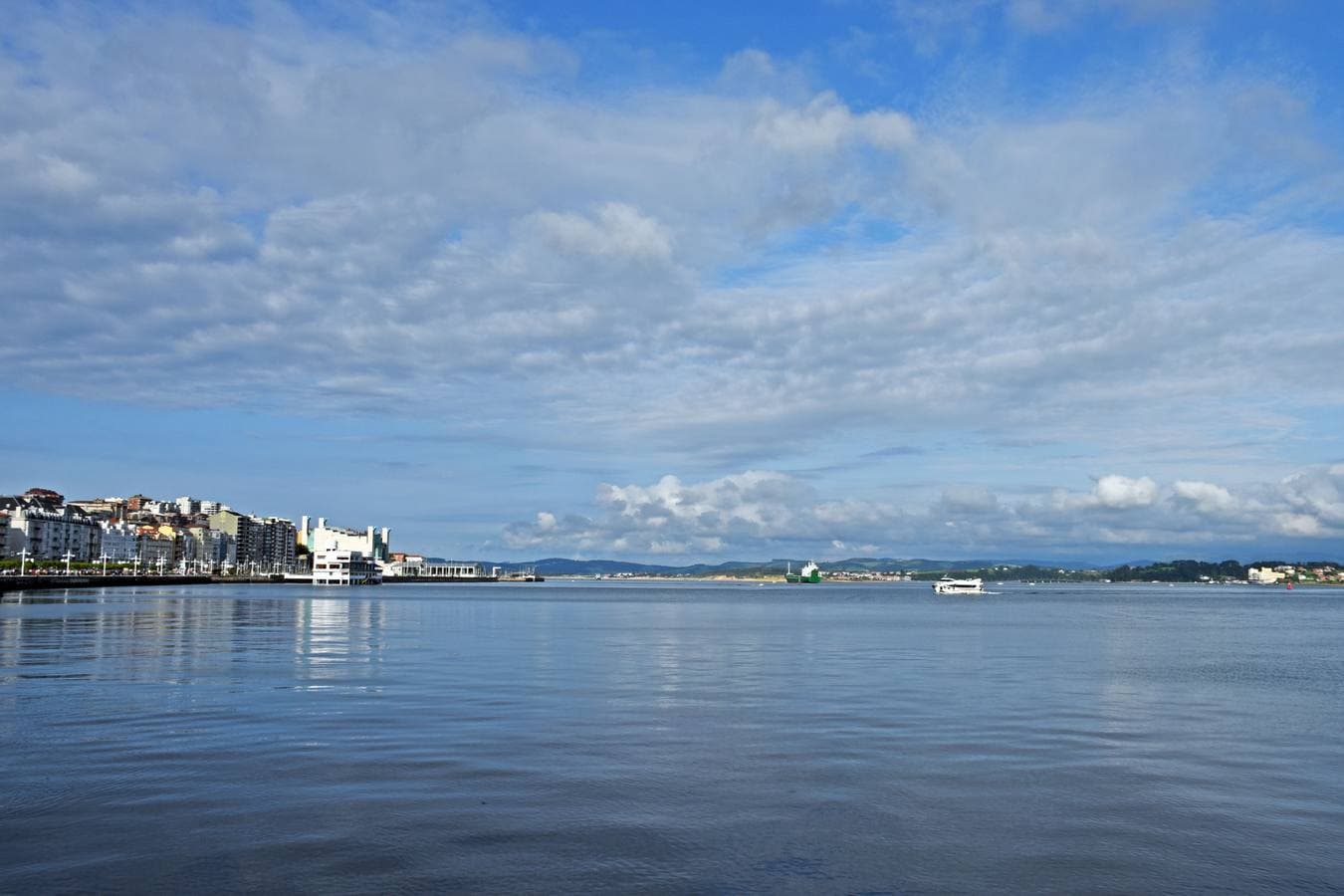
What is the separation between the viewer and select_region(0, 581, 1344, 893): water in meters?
16.2

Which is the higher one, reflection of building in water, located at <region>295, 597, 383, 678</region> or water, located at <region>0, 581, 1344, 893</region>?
water, located at <region>0, 581, 1344, 893</region>

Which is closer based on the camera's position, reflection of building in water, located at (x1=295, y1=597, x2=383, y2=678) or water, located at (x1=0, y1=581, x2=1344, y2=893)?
water, located at (x1=0, y1=581, x2=1344, y2=893)

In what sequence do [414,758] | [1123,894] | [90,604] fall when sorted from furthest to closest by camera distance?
[90,604], [414,758], [1123,894]

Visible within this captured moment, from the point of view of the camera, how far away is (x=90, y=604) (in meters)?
110

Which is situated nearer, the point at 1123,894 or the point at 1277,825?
the point at 1123,894

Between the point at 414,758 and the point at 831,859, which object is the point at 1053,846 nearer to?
the point at 831,859

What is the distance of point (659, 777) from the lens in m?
23.1

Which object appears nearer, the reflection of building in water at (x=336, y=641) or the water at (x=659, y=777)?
the water at (x=659, y=777)

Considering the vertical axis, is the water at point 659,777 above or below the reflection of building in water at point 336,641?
above

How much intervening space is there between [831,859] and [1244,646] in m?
64.4

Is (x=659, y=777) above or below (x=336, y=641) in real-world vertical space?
above

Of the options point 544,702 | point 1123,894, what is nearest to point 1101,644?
point 544,702

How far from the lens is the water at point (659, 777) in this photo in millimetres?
16234

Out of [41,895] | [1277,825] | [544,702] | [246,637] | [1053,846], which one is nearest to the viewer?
[41,895]
